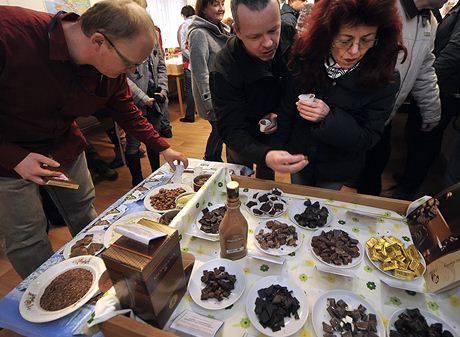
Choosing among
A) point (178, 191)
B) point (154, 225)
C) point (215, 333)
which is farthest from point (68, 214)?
point (215, 333)

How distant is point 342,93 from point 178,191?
2.68 ft

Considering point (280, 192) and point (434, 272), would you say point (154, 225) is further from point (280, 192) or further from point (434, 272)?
point (434, 272)

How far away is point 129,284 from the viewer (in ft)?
2.04

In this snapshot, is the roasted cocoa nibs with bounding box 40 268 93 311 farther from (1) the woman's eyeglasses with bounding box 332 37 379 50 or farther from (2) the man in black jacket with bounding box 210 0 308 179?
(1) the woman's eyeglasses with bounding box 332 37 379 50

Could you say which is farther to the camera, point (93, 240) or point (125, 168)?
point (125, 168)

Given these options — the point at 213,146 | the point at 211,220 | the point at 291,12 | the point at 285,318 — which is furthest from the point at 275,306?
the point at 291,12

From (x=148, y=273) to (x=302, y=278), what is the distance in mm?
453

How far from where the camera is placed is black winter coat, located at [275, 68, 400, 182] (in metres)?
1.04

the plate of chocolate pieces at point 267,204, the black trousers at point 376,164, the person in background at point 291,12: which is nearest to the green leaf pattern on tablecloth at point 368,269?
the plate of chocolate pieces at point 267,204

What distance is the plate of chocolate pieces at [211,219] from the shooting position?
3.11 feet

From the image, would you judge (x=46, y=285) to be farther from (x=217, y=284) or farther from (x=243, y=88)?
(x=243, y=88)

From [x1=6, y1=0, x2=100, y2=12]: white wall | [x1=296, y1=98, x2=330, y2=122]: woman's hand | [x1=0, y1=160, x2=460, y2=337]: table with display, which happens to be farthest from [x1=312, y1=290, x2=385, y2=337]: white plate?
[x1=6, y1=0, x2=100, y2=12]: white wall

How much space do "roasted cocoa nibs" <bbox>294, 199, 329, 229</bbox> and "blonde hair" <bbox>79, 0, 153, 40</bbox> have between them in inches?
34.4

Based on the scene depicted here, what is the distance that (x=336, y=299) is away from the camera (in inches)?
29.4
